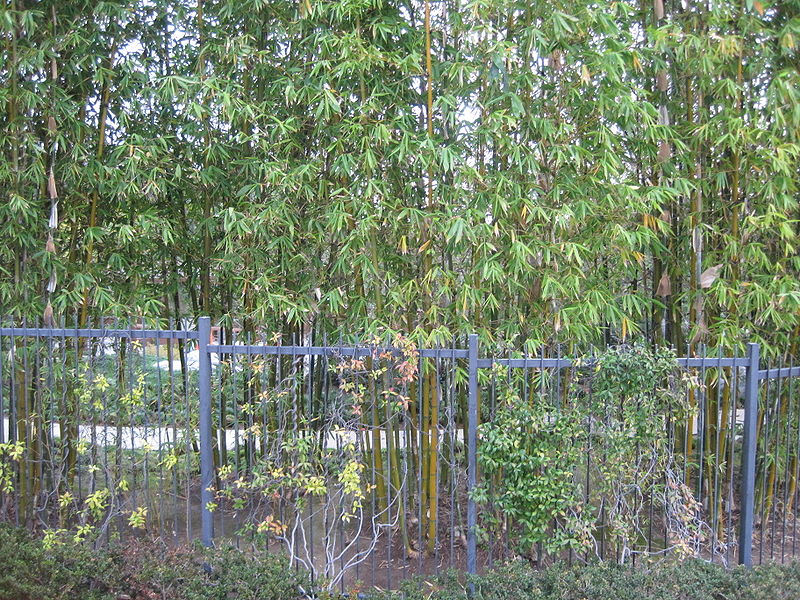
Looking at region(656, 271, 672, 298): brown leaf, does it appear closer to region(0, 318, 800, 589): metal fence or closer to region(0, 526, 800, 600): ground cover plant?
region(0, 318, 800, 589): metal fence

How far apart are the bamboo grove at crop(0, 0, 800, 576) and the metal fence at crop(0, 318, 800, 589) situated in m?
0.13

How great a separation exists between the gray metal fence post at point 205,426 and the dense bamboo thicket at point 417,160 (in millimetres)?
372

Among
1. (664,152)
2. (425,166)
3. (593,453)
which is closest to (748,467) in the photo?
(593,453)

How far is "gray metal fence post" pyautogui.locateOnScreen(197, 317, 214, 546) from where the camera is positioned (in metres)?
3.24

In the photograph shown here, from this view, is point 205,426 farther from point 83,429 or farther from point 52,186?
point 52,186

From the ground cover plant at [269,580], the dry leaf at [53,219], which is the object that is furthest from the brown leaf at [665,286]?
the dry leaf at [53,219]

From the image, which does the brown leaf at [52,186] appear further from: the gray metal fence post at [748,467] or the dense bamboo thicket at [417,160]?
the gray metal fence post at [748,467]

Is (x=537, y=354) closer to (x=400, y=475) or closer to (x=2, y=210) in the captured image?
(x=400, y=475)

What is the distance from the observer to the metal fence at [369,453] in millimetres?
3156

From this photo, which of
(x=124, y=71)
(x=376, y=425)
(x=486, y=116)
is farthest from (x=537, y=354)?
(x=124, y=71)

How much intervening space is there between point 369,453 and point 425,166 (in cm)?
176

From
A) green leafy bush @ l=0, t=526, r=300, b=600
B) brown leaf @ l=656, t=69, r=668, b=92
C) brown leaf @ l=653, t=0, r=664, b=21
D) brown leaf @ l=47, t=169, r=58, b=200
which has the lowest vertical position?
green leafy bush @ l=0, t=526, r=300, b=600

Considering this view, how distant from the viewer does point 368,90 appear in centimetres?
342

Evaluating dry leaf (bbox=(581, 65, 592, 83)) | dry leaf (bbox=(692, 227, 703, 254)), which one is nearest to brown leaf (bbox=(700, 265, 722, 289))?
dry leaf (bbox=(692, 227, 703, 254))
